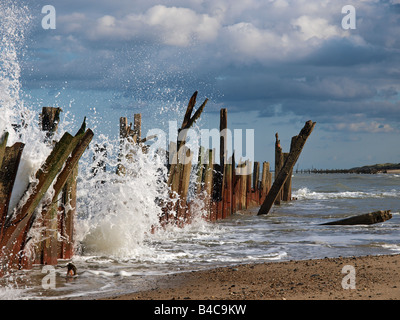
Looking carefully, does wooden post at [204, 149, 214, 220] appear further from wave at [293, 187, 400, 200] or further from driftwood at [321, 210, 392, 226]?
wave at [293, 187, 400, 200]

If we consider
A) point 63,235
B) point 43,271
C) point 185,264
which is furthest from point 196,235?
point 43,271

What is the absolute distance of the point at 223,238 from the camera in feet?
30.1

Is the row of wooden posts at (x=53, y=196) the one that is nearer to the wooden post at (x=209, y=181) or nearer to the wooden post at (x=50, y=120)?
the wooden post at (x=50, y=120)

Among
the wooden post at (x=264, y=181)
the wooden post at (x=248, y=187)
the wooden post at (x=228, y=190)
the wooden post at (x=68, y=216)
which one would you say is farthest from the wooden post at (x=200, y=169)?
the wooden post at (x=264, y=181)

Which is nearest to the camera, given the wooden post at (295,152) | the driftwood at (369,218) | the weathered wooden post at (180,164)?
the weathered wooden post at (180,164)

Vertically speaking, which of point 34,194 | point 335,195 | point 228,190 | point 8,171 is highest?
point 8,171

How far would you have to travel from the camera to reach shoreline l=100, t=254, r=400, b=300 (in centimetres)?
473

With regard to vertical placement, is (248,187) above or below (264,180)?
below

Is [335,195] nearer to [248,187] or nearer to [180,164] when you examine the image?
[248,187]

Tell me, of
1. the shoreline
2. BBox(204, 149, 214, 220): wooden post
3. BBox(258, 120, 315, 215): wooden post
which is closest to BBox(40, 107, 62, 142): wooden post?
the shoreline

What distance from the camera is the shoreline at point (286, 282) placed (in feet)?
15.5

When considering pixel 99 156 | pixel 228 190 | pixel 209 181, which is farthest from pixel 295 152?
pixel 99 156

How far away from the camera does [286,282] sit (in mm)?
5316

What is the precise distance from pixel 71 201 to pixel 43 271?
1.00m
